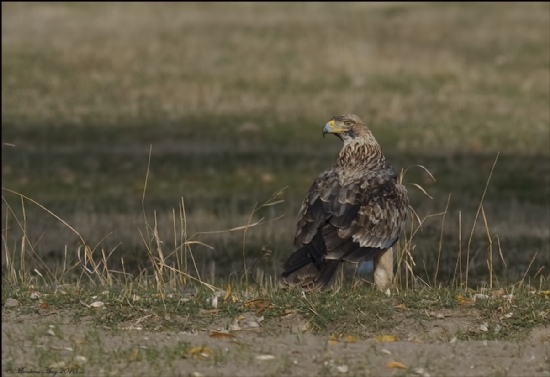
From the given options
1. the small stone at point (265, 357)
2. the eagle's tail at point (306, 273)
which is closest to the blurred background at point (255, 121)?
the eagle's tail at point (306, 273)

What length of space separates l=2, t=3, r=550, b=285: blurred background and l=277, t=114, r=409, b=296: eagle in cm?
108

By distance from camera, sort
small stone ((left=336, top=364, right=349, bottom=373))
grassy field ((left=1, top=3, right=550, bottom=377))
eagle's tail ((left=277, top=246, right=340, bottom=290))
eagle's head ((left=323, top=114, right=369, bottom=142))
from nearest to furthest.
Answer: small stone ((left=336, top=364, right=349, bottom=373)) < grassy field ((left=1, top=3, right=550, bottom=377)) < eagle's tail ((left=277, top=246, right=340, bottom=290)) < eagle's head ((left=323, top=114, right=369, bottom=142))

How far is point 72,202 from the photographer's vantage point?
16141mm

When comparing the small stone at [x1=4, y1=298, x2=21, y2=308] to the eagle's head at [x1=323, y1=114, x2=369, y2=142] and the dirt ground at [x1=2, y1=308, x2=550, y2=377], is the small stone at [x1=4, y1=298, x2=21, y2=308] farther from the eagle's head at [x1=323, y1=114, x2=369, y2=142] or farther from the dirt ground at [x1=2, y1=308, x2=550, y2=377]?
the eagle's head at [x1=323, y1=114, x2=369, y2=142]

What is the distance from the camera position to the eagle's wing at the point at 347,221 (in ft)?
26.0

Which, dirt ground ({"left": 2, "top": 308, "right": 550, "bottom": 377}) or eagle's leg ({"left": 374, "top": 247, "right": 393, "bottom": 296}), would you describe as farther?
eagle's leg ({"left": 374, "top": 247, "right": 393, "bottom": 296})

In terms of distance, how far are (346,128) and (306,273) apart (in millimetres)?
1633

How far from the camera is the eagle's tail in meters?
7.83

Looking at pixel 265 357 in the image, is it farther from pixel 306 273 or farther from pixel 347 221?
pixel 347 221

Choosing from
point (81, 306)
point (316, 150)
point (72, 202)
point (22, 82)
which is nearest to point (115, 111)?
point (22, 82)

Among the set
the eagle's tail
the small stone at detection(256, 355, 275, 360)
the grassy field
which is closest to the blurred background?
the grassy field

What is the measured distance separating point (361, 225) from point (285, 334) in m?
1.40

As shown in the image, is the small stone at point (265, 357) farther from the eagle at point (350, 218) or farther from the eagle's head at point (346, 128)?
the eagle's head at point (346, 128)

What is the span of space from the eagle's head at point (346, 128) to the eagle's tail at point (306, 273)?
143cm
